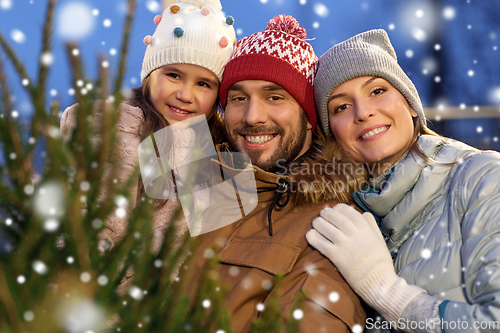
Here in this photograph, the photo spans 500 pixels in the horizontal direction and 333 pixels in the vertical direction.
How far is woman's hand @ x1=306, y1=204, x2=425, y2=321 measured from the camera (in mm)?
1625

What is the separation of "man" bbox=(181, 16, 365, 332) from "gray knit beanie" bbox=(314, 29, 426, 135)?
224mm

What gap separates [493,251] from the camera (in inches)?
56.5

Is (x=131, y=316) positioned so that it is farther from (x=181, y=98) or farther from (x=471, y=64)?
(x=471, y=64)

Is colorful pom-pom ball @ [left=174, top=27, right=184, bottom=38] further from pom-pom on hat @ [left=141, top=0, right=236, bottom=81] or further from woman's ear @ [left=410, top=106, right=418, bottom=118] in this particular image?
woman's ear @ [left=410, top=106, right=418, bottom=118]

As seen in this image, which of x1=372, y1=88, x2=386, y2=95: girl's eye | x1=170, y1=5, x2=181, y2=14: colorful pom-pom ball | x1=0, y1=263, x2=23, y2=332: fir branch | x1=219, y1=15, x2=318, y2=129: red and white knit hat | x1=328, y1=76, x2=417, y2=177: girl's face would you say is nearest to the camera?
x1=0, y1=263, x2=23, y2=332: fir branch

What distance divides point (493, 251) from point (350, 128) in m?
1.02

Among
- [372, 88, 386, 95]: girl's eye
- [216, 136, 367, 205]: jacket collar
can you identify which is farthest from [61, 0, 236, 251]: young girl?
[372, 88, 386, 95]: girl's eye

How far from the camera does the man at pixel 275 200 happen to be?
1771 millimetres

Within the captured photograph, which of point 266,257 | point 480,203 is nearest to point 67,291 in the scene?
point 266,257

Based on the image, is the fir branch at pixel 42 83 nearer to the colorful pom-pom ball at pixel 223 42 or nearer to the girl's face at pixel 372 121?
the girl's face at pixel 372 121

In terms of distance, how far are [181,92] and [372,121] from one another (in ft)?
4.39

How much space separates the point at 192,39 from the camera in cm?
273

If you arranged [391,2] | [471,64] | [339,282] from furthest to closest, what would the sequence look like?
[391,2] < [471,64] < [339,282]

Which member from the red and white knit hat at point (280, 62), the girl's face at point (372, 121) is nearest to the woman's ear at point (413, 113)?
the girl's face at point (372, 121)
